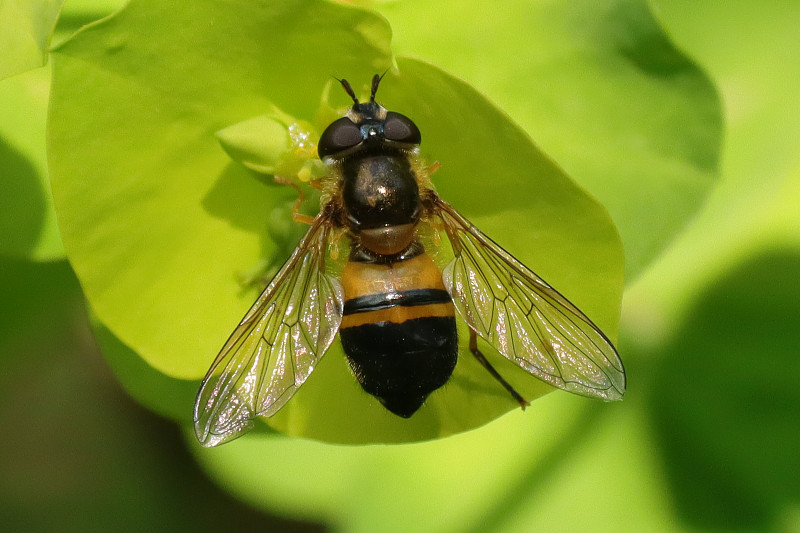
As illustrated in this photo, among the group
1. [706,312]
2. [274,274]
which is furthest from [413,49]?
[706,312]

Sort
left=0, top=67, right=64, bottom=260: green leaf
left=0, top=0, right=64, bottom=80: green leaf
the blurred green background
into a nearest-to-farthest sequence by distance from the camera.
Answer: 1. left=0, top=0, right=64, bottom=80: green leaf
2. left=0, top=67, right=64, bottom=260: green leaf
3. the blurred green background

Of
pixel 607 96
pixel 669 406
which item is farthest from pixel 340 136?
pixel 669 406

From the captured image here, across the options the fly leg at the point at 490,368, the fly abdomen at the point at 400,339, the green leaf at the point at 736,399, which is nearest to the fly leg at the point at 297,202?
the fly abdomen at the point at 400,339

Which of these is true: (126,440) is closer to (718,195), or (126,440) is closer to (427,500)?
(427,500)

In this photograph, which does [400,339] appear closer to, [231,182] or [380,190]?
[380,190]

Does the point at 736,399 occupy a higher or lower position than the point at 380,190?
lower

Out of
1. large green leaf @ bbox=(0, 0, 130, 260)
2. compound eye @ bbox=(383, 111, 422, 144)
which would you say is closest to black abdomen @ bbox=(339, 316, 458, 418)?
compound eye @ bbox=(383, 111, 422, 144)

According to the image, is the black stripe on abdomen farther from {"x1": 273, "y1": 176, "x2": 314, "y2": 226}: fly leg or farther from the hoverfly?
{"x1": 273, "y1": 176, "x2": 314, "y2": 226}: fly leg
